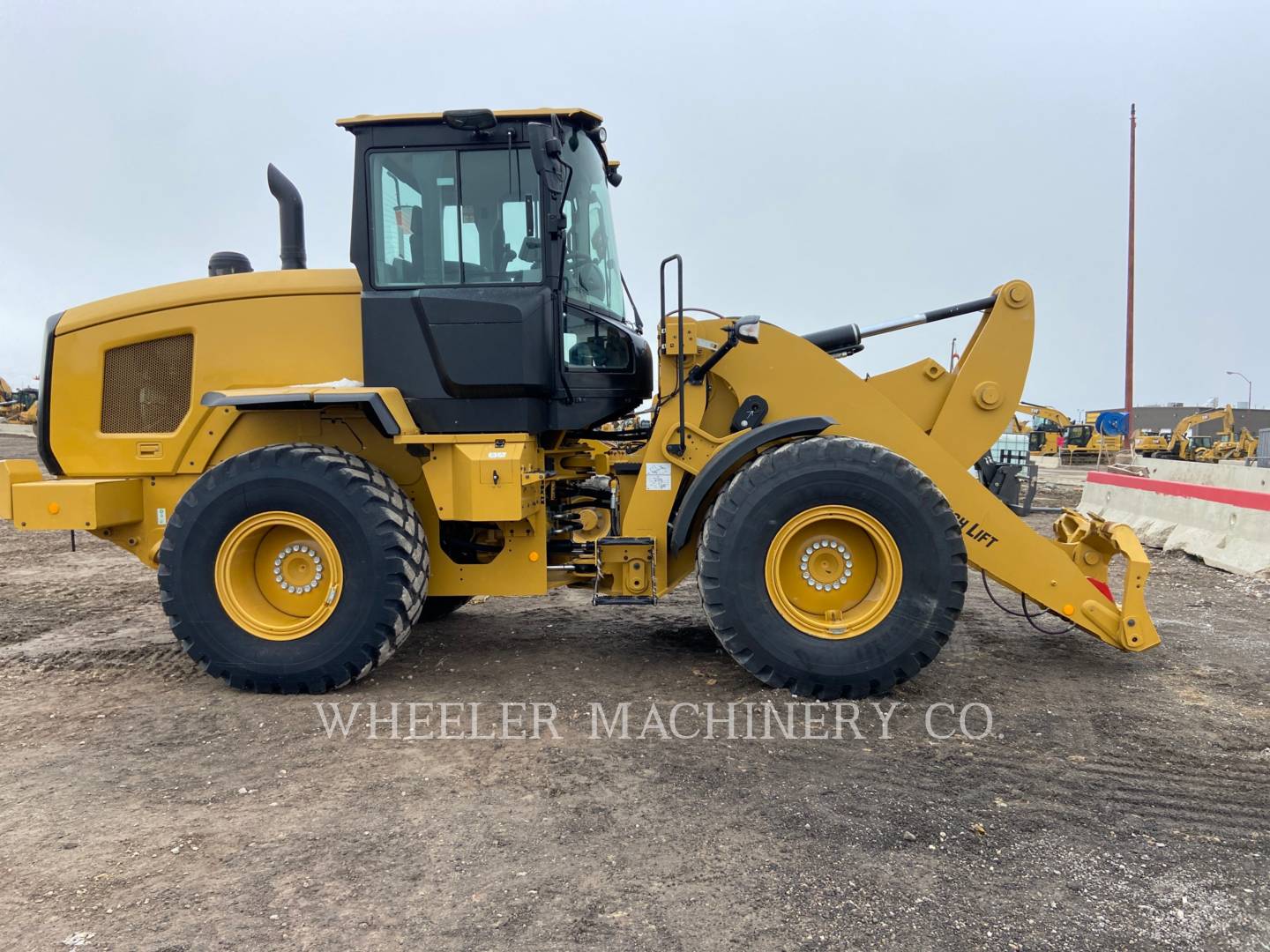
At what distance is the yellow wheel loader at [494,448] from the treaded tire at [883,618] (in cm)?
1

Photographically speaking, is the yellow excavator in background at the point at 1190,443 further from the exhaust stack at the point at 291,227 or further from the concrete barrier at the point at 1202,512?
the exhaust stack at the point at 291,227

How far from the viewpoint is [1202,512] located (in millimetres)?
8523

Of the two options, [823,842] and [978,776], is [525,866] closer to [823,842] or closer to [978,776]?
[823,842]

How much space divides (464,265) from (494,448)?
1039 millimetres

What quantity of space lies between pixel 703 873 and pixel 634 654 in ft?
7.99

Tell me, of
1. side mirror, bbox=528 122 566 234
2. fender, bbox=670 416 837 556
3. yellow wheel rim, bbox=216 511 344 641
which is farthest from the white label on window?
yellow wheel rim, bbox=216 511 344 641

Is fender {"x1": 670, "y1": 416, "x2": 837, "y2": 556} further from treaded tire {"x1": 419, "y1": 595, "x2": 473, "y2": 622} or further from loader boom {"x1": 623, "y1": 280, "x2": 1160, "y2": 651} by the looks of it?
treaded tire {"x1": 419, "y1": 595, "x2": 473, "y2": 622}

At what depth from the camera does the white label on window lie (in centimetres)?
463

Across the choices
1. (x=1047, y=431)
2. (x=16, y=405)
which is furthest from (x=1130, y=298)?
(x=16, y=405)

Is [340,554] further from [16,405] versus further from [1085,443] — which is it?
[16,405]

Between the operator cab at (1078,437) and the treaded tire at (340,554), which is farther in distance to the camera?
the operator cab at (1078,437)

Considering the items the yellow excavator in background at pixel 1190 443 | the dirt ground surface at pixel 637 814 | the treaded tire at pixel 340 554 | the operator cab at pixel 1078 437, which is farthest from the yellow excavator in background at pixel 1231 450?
the treaded tire at pixel 340 554

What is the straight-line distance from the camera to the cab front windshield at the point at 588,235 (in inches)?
185

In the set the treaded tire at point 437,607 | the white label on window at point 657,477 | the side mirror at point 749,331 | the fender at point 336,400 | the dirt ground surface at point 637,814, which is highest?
the side mirror at point 749,331
